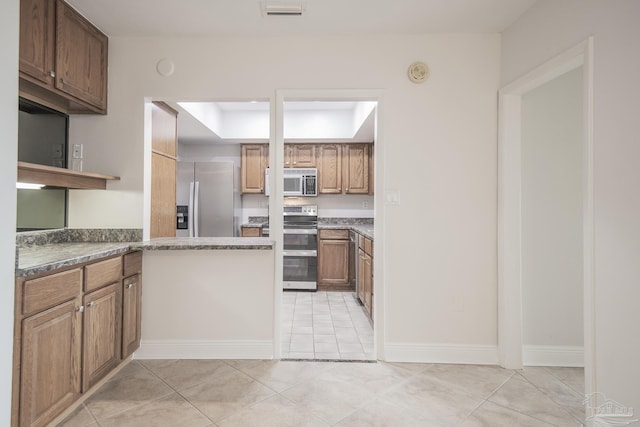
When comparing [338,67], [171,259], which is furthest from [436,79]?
[171,259]

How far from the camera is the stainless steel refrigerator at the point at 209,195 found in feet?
15.4

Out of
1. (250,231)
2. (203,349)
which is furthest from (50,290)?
(250,231)

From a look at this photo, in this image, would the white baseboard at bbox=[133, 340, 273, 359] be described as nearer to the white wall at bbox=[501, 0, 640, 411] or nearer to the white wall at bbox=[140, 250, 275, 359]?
the white wall at bbox=[140, 250, 275, 359]

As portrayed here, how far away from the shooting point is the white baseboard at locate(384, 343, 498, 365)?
2543 mm

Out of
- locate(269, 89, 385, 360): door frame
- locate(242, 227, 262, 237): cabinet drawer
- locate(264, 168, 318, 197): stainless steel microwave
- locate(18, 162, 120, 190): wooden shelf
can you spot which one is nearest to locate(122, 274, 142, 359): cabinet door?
locate(18, 162, 120, 190): wooden shelf

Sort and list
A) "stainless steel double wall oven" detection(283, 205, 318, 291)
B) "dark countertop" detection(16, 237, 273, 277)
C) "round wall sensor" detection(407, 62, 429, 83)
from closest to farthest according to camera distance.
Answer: "dark countertop" detection(16, 237, 273, 277) < "round wall sensor" detection(407, 62, 429, 83) < "stainless steel double wall oven" detection(283, 205, 318, 291)

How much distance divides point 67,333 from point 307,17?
241 centimetres

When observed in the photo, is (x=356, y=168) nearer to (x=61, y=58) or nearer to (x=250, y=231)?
(x=250, y=231)

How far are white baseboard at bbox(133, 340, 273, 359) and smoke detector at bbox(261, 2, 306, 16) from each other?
236 centimetres

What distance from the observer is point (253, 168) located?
208 inches

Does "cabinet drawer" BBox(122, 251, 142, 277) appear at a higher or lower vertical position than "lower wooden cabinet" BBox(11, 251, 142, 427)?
higher

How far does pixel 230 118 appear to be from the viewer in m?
5.05

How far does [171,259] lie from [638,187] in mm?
2817

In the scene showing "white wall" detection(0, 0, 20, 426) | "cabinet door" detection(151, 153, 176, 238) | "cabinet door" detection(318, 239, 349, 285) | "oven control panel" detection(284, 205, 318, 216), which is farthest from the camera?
"oven control panel" detection(284, 205, 318, 216)
